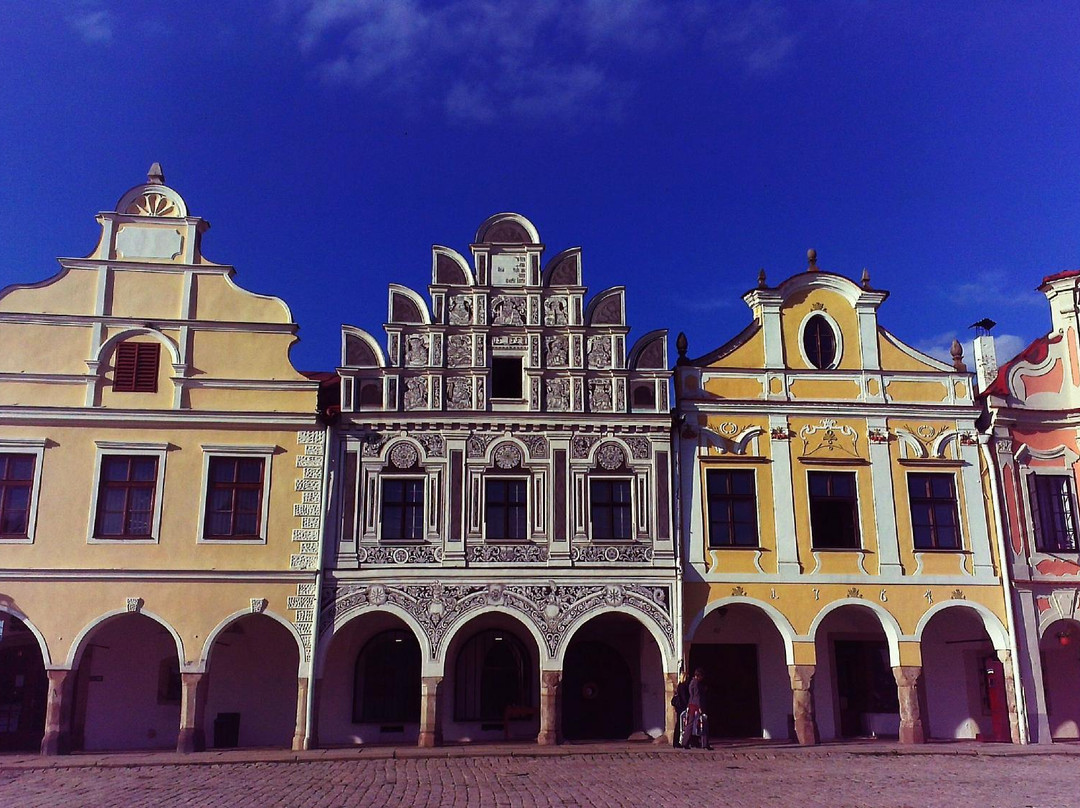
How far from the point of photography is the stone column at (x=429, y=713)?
2094cm

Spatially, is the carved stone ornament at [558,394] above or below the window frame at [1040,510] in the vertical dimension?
above

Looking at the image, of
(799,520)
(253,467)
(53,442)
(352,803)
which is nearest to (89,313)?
(53,442)

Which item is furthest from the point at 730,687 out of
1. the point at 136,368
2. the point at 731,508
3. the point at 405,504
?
the point at 136,368

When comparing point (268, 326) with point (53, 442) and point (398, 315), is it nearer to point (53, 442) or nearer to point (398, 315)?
point (398, 315)

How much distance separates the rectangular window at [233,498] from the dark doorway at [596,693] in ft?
26.1

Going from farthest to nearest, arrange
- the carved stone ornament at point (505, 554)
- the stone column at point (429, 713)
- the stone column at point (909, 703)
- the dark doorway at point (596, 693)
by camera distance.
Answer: the dark doorway at point (596, 693)
the carved stone ornament at point (505, 554)
the stone column at point (909, 703)
the stone column at point (429, 713)

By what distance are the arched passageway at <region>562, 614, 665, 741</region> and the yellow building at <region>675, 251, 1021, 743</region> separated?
134 cm

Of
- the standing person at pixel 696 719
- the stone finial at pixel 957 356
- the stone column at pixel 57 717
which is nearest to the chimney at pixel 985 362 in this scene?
the stone finial at pixel 957 356

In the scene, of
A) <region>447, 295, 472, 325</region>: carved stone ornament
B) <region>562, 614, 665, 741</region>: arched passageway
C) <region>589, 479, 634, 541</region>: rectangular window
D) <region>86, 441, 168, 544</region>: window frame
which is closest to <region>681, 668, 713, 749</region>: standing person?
<region>562, 614, 665, 741</region>: arched passageway

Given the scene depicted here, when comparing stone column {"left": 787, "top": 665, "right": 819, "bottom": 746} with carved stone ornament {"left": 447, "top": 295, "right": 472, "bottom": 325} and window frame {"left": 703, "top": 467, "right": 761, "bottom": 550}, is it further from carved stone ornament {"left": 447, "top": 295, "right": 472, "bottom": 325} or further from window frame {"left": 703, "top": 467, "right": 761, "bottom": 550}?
carved stone ornament {"left": 447, "top": 295, "right": 472, "bottom": 325}

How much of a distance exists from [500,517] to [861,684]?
959 cm

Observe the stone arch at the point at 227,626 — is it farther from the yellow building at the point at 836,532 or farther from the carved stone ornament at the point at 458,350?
the yellow building at the point at 836,532

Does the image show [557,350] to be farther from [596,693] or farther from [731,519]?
[596,693]

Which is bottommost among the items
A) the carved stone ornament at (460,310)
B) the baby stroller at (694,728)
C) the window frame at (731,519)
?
the baby stroller at (694,728)
